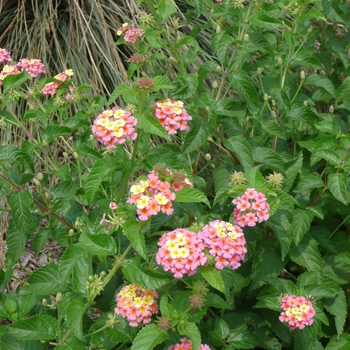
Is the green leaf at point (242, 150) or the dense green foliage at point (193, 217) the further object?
the green leaf at point (242, 150)

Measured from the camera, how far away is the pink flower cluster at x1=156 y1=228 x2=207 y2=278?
1.40 metres

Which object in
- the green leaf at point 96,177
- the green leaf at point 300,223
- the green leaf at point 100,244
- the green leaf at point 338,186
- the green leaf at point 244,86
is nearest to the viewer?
the green leaf at point 100,244

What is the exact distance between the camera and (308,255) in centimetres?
199

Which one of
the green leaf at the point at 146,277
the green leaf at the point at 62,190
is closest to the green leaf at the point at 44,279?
the green leaf at the point at 62,190

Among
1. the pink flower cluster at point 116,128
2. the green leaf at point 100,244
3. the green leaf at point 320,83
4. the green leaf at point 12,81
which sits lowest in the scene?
the green leaf at point 320,83

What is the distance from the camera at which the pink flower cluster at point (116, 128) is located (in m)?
1.56

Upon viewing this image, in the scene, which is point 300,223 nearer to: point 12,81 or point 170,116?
point 170,116

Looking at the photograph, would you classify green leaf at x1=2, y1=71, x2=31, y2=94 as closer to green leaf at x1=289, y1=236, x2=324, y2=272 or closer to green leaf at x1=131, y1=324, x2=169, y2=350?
green leaf at x1=131, y1=324, x2=169, y2=350

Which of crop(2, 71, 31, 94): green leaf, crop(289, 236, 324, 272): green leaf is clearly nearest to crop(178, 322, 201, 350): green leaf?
crop(289, 236, 324, 272): green leaf

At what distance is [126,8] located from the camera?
377 cm

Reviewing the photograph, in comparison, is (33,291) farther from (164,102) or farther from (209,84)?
(209,84)

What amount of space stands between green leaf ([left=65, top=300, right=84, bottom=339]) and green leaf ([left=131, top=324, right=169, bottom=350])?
164 millimetres

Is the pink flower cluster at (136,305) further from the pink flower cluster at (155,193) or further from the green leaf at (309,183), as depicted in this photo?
the green leaf at (309,183)

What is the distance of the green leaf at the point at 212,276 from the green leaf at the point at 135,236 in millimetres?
173
